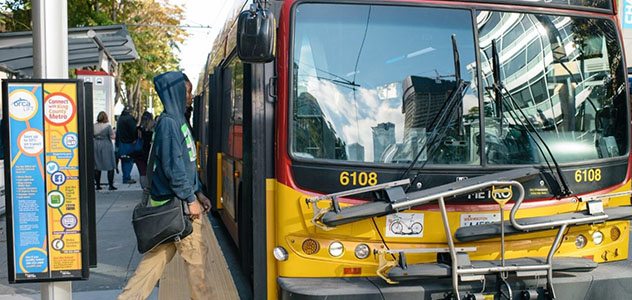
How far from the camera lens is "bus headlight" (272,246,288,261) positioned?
4.43 meters

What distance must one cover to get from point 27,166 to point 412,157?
7.93 feet

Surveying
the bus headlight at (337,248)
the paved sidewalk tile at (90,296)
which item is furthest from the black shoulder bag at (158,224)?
the paved sidewalk tile at (90,296)

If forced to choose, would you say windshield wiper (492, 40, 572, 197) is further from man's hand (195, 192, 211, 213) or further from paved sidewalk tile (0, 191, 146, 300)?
paved sidewalk tile (0, 191, 146, 300)

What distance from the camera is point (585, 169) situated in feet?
15.5

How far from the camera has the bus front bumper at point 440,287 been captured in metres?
4.18

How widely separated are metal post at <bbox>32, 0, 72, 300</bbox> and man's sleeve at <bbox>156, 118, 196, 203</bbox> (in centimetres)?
81

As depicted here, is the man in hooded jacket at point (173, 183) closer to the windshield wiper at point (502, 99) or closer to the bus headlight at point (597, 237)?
the windshield wiper at point (502, 99)

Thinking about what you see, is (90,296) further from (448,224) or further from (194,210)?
(448,224)

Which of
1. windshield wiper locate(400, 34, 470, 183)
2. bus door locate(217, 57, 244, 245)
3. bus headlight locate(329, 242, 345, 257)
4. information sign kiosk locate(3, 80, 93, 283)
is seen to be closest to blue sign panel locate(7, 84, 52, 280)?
information sign kiosk locate(3, 80, 93, 283)

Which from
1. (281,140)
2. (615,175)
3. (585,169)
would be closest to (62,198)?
(281,140)

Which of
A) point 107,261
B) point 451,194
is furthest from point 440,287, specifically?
point 107,261

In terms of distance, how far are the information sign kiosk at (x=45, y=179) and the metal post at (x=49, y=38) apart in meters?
0.13

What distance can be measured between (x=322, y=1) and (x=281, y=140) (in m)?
0.98

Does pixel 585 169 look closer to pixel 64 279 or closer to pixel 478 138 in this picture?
pixel 478 138
